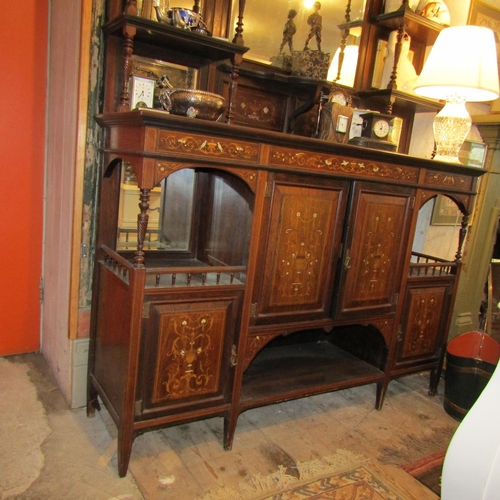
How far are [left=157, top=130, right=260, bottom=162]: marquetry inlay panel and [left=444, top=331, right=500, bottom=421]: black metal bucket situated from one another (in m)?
1.71

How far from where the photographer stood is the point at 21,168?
8.16 ft

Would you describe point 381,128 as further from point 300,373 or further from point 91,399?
point 91,399

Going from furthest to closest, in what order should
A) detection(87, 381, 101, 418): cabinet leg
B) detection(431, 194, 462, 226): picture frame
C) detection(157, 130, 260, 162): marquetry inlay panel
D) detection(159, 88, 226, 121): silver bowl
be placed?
1. detection(431, 194, 462, 226): picture frame
2. detection(87, 381, 101, 418): cabinet leg
3. detection(159, 88, 226, 121): silver bowl
4. detection(157, 130, 260, 162): marquetry inlay panel

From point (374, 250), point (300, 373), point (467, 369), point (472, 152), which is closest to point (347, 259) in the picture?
point (374, 250)

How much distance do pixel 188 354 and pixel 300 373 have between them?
0.79 metres

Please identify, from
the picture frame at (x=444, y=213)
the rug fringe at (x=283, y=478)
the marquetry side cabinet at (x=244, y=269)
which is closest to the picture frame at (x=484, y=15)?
the picture frame at (x=444, y=213)

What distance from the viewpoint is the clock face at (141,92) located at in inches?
74.8

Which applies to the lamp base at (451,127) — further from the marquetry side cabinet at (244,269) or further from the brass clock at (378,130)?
the brass clock at (378,130)

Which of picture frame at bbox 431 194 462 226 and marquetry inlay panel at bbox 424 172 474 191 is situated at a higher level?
marquetry inlay panel at bbox 424 172 474 191

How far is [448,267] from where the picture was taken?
280 centimetres

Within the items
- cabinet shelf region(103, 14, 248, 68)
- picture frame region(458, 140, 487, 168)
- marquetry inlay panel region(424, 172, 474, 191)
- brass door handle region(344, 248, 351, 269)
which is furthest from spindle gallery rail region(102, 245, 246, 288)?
picture frame region(458, 140, 487, 168)

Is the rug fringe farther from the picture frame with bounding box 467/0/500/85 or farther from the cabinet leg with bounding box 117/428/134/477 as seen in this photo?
the picture frame with bounding box 467/0/500/85

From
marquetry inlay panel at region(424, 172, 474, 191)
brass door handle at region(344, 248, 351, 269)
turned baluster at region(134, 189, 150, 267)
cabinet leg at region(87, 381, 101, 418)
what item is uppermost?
marquetry inlay panel at region(424, 172, 474, 191)

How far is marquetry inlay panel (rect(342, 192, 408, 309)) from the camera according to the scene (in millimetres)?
2225
